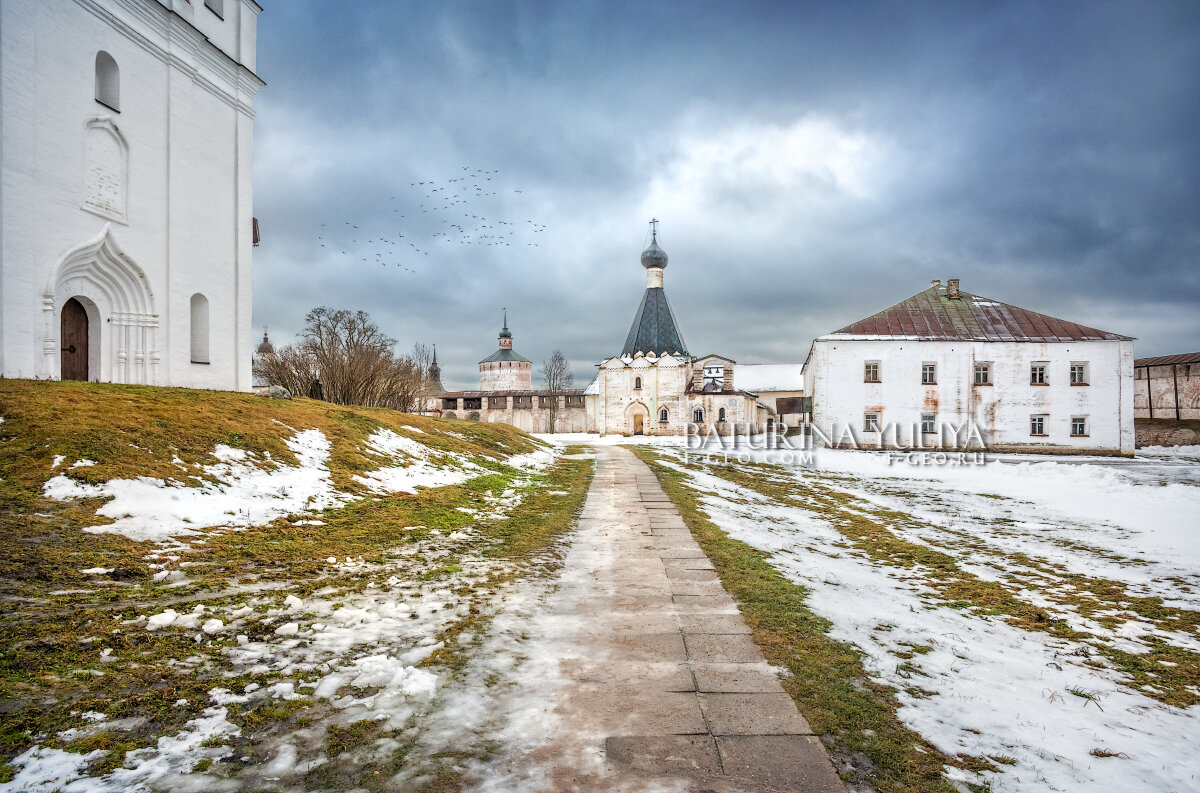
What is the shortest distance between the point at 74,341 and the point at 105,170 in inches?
159

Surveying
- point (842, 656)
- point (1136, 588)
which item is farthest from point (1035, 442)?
point (842, 656)

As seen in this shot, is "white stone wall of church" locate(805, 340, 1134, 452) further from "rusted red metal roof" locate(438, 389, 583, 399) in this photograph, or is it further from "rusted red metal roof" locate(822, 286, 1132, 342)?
"rusted red metal roof" locate(438, 389, 583, 399)

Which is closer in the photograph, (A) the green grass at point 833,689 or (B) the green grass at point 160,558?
(A) the green grass at point 833,689

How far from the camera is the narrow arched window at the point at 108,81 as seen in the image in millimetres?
13188

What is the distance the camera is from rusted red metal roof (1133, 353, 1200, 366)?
33747 mm

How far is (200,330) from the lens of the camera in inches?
613

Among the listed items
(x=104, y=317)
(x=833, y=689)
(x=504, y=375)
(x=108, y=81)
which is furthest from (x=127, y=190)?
(x=504, y=375)

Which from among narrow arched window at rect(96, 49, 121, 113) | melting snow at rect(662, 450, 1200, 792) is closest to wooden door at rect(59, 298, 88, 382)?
narrow arched window at rect(96, 49, 121, 113)

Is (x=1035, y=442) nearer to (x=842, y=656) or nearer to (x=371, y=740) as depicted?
(x=842, y=656)

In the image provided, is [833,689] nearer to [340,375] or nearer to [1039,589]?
A: [1039,589]

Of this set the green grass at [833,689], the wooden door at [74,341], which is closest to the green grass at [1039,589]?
the green grass at [833,689]

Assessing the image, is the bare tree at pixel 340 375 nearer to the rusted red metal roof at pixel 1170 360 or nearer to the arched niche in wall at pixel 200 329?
the arched niche in wall at pixel 200 329

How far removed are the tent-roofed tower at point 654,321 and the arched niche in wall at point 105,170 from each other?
119ft

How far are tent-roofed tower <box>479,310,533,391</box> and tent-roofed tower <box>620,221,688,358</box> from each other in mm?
36532
